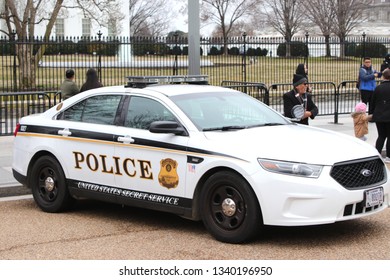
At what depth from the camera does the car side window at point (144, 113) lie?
25.2ft

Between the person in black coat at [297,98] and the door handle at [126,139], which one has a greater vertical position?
the person in black coat at [297,98]

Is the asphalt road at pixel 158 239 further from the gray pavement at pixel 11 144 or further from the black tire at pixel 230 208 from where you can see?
the gray pavement at pixel 11 144

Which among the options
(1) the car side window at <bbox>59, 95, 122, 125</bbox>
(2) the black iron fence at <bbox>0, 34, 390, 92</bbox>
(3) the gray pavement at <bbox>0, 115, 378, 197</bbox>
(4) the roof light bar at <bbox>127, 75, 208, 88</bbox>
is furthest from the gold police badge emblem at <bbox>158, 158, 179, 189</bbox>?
(2) the black iron fence at <bbox>0, 34, 390, 92</bbox>

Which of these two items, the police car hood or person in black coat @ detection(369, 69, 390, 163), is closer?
the police car hood

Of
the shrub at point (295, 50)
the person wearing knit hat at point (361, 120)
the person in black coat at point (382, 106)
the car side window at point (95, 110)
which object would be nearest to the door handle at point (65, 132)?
the car side window at point (95, 110)

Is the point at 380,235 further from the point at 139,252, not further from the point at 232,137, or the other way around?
the point at 139,252

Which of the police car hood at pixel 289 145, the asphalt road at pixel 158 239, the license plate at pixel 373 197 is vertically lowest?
the asphalt road at pixel 158 239

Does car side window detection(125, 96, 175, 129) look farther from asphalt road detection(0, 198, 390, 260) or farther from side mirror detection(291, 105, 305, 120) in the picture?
side mirror detection(291, 105, 305, 120)

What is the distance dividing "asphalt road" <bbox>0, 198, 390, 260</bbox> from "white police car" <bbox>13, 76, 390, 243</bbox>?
0.26m

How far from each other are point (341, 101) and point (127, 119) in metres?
16.2

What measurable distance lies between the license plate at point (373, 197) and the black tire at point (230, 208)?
3.44 ft

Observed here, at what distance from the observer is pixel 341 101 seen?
909 inches

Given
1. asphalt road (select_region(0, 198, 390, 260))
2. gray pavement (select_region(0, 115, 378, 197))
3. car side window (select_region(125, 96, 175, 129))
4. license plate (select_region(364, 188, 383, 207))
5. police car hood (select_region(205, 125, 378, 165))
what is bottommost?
asphalt road (select_region(0, 198, 390, 260))

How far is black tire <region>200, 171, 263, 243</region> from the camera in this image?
664 cm
